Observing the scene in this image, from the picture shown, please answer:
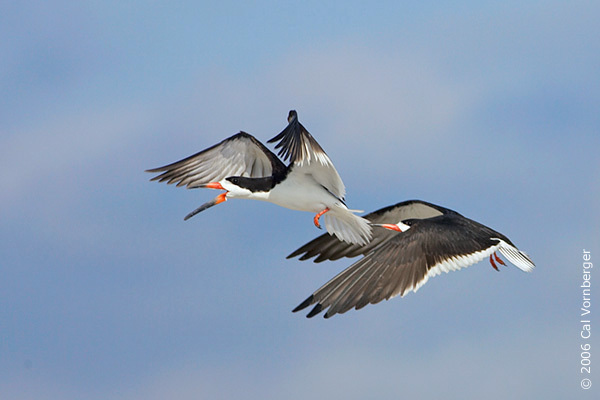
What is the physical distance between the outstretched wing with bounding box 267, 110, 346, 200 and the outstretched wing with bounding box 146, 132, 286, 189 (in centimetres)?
260

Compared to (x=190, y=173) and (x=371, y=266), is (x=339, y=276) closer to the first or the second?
(x=371, y=266)

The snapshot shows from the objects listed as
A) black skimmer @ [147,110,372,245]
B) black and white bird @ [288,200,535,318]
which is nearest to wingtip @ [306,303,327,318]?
black and white bird @ [288,200,535,318]

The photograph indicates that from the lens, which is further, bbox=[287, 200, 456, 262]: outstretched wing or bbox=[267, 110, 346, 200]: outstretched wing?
bbox=[287, 200, 456, 262]: outstretched wing

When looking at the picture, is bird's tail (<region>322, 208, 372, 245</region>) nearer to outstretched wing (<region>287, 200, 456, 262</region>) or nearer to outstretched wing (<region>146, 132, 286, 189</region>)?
outstretched wing (<region>287, 200, 456, 262</region>)

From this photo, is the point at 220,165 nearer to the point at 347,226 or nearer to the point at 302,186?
the point at 302,186

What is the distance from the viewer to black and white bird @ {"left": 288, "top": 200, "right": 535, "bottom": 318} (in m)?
12.1

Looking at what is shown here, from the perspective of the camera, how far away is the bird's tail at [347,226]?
51.5 ft

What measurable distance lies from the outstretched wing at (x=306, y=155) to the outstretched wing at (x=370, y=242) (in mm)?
943

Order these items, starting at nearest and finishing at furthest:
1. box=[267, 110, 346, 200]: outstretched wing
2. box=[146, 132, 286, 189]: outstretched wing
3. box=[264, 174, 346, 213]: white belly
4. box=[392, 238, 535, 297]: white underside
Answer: box=[392, 238, 535, 297]: white underside < box=[267, 110, 346, 200]: outstretched wing < box=[264, 174, 346, 213]: white belly < box=[146, 132, 286, 189]: outstretched wing

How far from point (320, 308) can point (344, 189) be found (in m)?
4.36

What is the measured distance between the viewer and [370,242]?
1600 cm

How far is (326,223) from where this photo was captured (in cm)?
1582

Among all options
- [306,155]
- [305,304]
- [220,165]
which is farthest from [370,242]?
[305,304]

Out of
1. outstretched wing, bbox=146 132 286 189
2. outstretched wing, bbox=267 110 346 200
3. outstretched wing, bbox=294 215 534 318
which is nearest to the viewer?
outstretched wing, bbox=294 215 534 318
